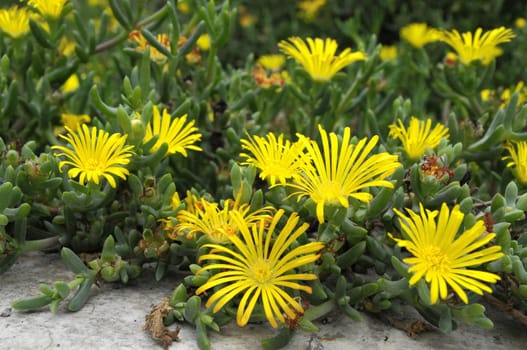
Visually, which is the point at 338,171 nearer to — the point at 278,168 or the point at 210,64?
the point at 278,168

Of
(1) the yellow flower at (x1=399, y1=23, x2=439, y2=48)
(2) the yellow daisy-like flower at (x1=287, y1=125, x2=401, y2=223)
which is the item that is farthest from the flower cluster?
(1) the yellow flower at (x1=399, y1=23, x2=439, y2=48)

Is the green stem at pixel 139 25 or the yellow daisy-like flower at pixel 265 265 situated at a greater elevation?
the green stem at pixel 139 25

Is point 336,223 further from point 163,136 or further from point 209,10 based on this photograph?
point 209,10

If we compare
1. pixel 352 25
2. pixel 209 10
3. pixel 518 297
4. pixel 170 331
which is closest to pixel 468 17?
pixel 352 25

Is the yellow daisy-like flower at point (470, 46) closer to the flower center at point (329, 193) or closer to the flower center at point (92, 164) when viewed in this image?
the flower center at point (329, 193)

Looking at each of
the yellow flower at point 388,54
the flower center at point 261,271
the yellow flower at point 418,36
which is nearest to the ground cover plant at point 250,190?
the flower center at point 261,271

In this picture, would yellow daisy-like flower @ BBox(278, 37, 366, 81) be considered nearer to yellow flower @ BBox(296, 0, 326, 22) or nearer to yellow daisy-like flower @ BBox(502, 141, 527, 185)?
yellow daisy-like flower @ BBox(502, 141, 527, 185)

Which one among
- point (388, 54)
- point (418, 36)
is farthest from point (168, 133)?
point (388, 54)
